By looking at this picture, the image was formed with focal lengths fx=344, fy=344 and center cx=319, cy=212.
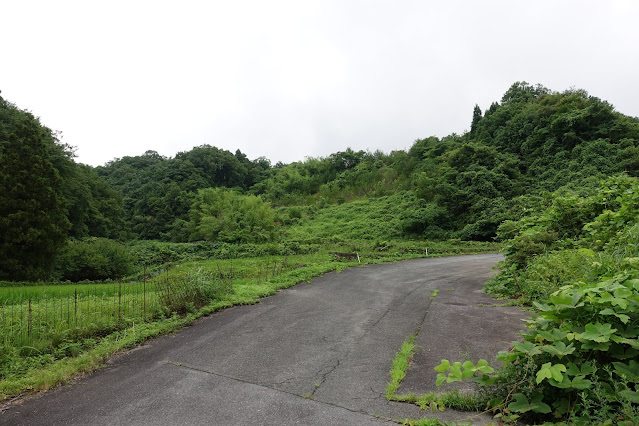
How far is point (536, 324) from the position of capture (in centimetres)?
300

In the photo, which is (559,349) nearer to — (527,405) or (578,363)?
(578,363)

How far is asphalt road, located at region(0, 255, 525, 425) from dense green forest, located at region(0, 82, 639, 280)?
7.64 meters

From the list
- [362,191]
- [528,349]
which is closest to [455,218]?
[362,191]

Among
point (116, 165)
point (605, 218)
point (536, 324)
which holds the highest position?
point (116, 165)

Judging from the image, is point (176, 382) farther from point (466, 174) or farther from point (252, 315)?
point (466, 174)

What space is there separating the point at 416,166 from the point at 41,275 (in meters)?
40.4

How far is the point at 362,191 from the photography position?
5006 centimetres

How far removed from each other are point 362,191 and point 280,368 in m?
46.8

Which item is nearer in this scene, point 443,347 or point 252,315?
point 443,347

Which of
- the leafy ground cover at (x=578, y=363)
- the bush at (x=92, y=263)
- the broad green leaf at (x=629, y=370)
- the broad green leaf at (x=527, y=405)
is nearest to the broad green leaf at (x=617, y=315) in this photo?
the leafy ground cover at (x=578, y=363)

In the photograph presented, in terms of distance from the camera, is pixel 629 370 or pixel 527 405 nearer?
pixel 629 370

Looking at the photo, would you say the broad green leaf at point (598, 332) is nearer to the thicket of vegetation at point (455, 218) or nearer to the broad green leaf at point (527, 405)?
the thicket of vegetation at point (455, 218)

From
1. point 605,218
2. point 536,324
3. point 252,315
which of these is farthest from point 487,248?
point 536,324

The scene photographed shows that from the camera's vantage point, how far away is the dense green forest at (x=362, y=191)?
55.3 feet
